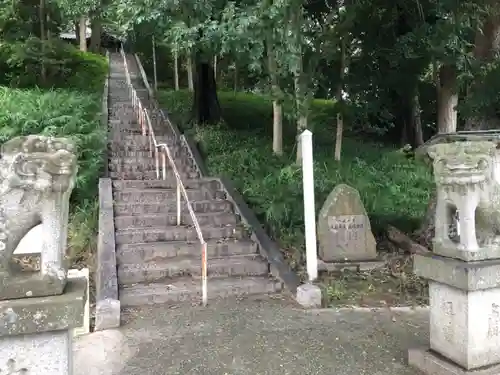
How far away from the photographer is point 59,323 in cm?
300

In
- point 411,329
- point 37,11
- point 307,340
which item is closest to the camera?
point 307,340

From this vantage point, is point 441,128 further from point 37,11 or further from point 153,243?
point 37,11

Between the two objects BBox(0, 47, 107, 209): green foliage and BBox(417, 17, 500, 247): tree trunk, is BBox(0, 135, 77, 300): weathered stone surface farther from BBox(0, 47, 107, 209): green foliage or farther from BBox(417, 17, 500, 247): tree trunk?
BBox(417, 17, 500, 247): tree trunk

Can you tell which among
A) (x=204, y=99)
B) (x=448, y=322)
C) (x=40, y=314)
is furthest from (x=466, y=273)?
(x=204, y=99)

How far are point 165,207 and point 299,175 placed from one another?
2844 millimetres

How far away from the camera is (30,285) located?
307 cm

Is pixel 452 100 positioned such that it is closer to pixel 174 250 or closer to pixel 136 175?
pixel 136 175

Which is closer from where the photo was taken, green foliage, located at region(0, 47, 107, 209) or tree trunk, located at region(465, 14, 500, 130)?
green foliage, located at region(0, 47, 107, 209)

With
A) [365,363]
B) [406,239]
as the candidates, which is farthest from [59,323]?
[406,239]

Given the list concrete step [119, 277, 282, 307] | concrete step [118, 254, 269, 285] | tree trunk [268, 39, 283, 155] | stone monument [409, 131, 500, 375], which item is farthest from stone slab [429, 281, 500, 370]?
tree trunk [268, 39, 283, 155]

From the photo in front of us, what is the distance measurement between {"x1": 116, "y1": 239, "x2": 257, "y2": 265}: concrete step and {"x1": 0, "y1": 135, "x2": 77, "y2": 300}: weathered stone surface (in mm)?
4215

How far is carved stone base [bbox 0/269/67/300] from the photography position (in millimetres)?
3012

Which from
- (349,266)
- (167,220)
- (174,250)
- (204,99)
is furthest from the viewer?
(204,99)

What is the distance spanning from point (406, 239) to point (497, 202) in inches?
185
